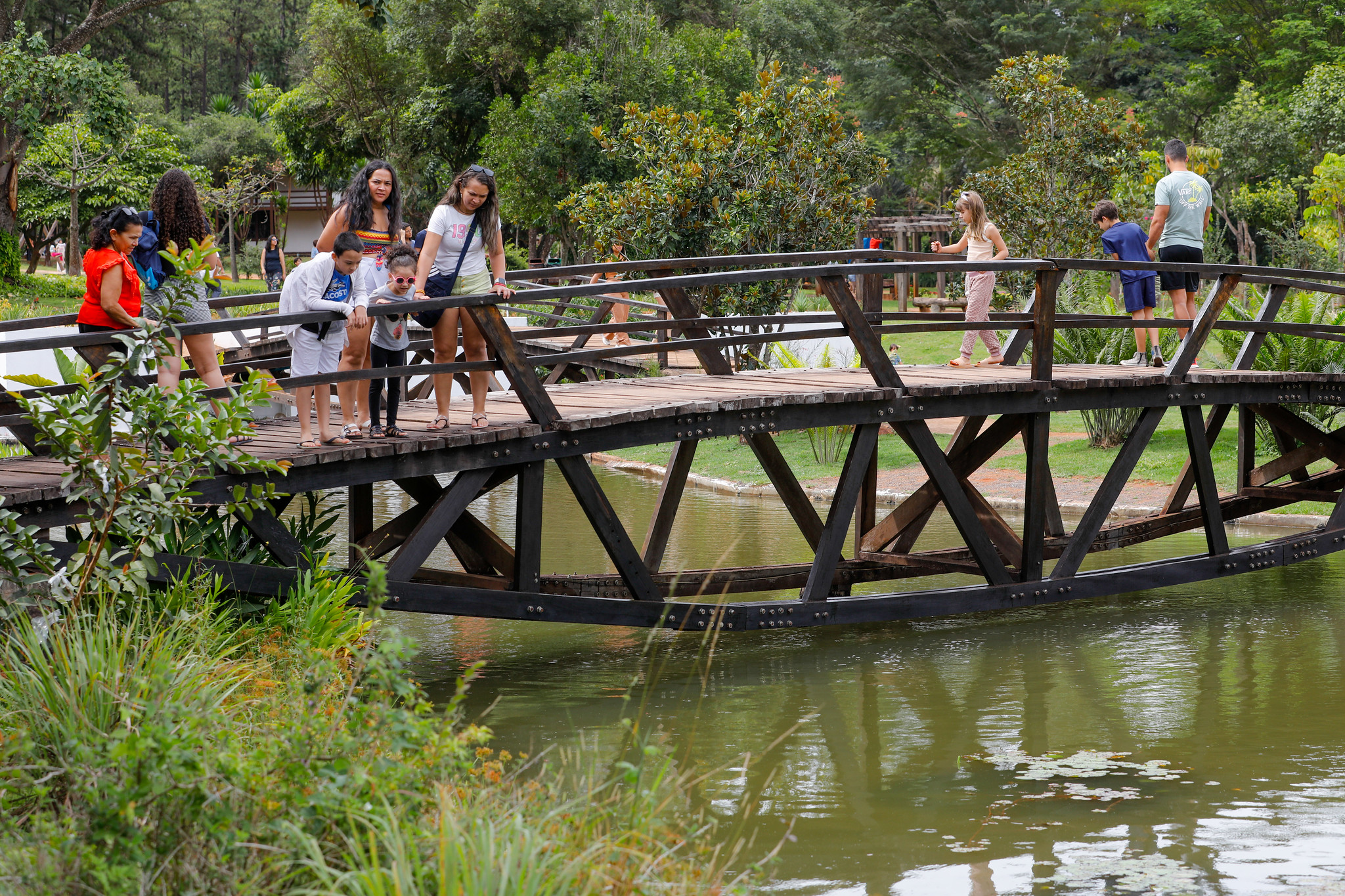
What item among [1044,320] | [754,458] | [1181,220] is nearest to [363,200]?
[1044,320]

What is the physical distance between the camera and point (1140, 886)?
5.16m

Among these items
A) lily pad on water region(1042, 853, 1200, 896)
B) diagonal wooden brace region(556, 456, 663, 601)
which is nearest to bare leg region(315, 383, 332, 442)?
diagonal wooden brace region(556, 456, 663, 601)

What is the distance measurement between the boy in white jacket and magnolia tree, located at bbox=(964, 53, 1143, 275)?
52.9ft

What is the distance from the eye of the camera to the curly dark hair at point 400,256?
23.6 feet

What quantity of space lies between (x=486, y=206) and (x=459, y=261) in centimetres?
35

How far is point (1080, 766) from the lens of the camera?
6605 millimetres

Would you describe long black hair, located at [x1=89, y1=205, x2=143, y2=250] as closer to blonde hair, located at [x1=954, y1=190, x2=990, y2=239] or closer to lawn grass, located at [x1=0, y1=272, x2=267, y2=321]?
blonde hair, located at [x1=954, y1=190, x2=990, y2=239]

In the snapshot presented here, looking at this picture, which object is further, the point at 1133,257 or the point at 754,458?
the point at 754,458

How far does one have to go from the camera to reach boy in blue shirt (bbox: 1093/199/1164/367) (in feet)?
35.3

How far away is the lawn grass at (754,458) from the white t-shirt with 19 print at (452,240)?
8095 millimetres

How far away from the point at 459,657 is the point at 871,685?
2.74 m

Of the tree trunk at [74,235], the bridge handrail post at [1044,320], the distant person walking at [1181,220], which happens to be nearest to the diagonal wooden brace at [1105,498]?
the bridge handrail post at [1044,320]

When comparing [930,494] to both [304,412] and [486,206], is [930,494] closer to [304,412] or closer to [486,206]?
[486,206]

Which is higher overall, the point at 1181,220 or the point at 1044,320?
the point at 1181,220
